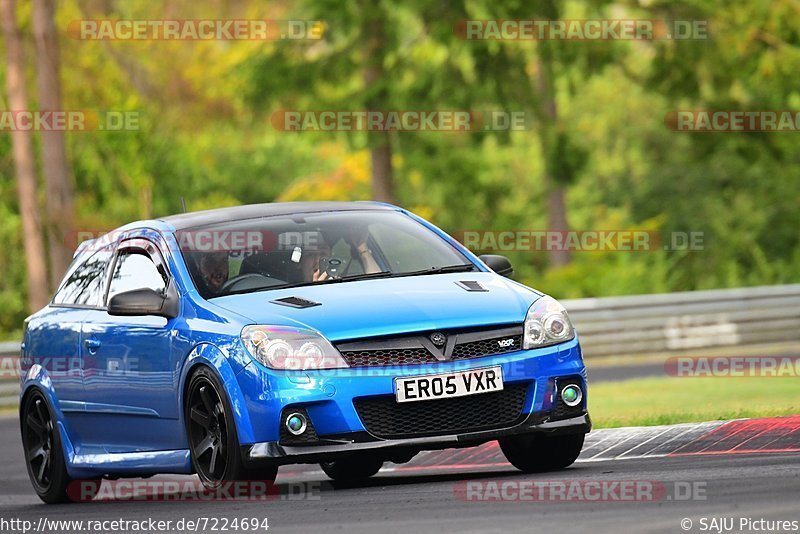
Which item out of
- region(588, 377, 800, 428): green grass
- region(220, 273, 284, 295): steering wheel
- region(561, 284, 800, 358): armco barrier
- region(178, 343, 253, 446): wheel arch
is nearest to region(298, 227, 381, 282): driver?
region(220, 273, 284, 295): steering wheel

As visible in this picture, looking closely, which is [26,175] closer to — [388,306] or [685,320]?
[685,320]

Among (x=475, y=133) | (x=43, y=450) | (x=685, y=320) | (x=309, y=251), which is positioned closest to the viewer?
(x=309, y=251)

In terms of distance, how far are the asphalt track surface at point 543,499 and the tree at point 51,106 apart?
62.5ft

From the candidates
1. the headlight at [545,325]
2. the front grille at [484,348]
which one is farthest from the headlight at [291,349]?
the headlight at [545,325]

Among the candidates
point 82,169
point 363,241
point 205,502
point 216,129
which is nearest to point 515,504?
point 205,502

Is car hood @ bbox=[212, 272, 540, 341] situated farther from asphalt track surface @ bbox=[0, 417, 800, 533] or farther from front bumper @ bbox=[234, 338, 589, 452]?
asphalt track surface @ bbox=[0, 417, 800, 533]

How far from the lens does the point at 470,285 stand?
10.0 m

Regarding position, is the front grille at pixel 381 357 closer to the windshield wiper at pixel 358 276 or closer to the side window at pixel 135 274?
the windshield wiper at pixel 358 276

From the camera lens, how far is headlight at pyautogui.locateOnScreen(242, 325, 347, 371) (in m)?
9.22

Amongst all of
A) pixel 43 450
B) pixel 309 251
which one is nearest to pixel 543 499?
pixel 309 251

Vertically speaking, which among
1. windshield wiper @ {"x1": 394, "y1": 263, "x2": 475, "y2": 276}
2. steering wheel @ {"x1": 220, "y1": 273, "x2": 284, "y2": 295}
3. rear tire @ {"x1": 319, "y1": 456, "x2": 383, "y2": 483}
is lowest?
rear tire @ {"x1": 319, "y1": 456, "x2": 383, "y2": 483}

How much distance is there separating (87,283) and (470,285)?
9.83ft

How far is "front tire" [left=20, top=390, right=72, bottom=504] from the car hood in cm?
233

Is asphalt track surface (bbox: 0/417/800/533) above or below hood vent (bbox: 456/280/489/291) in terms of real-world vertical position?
below
